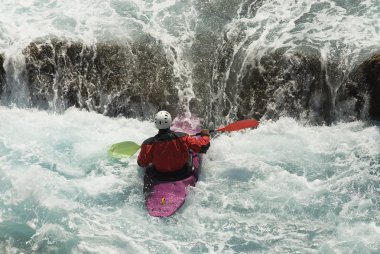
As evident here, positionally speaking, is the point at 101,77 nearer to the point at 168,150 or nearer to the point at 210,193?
the point at 168,150

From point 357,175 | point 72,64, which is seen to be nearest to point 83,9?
point 72,64

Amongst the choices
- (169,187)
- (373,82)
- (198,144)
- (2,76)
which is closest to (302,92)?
(373,82)

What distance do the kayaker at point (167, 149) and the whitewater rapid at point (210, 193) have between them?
0.40 m

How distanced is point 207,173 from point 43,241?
248 cm

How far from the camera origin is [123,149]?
8.05 metres

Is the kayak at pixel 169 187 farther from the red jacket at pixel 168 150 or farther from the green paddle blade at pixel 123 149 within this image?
the green paddle blade at pixel 123 149

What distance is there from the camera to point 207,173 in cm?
780

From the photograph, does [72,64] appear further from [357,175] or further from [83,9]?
[357,175]

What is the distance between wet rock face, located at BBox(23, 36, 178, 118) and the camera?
924cm

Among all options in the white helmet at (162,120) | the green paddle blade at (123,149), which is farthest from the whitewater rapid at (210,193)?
the white helmet at (162,120)

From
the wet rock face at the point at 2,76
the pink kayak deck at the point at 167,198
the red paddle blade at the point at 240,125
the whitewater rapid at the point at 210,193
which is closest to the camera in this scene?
the whitewater rapid at the point at 210,193

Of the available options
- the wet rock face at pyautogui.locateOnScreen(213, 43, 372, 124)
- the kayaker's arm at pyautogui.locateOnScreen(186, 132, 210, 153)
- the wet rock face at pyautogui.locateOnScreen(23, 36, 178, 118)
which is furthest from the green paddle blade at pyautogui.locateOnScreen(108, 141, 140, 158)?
the wet rock face at pyautogui.locateOnScreen(213, 43, 372, 124)

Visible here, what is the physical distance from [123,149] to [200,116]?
1.63 m

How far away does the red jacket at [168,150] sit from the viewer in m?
7.31
